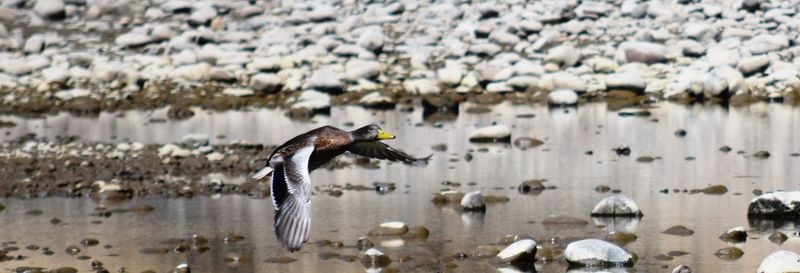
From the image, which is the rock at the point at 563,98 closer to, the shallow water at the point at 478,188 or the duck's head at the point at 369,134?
the shallow water at the point at 478,188

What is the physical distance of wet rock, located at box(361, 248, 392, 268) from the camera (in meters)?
16.5

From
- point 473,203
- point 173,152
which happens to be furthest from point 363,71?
point 473,203

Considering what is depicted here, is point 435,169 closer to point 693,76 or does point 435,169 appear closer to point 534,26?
point 693,76

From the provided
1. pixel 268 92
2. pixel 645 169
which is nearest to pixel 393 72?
pixel 268 92

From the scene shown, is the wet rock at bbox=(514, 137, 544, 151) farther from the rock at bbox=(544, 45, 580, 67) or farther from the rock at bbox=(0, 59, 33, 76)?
the rock at bbox=(0, 59, 33, 76)

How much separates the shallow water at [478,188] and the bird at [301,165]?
199 centimetres

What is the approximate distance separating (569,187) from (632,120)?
27.7 feet

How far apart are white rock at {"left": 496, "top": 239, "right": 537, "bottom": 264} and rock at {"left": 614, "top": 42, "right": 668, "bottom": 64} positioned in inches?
766

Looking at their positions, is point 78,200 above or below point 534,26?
below

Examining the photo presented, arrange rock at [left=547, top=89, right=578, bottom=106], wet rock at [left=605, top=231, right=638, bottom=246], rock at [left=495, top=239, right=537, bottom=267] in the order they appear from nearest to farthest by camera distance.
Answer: rock at [left=495, top=239, right=537, bottom=267]
wet rock at [left=605, top=231, right=638, bottom=246]
rock at [left=547, top=89, right=578, bottom=106]

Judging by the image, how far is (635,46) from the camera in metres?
35.7

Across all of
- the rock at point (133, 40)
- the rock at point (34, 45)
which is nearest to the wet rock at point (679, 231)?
the rock at point (133, 40)

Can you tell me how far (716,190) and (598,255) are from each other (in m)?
5.07

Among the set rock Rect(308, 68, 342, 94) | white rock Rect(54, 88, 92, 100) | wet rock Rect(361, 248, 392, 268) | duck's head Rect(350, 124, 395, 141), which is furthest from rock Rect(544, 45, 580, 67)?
duck's head Rect(350, 124, 395, 141)
